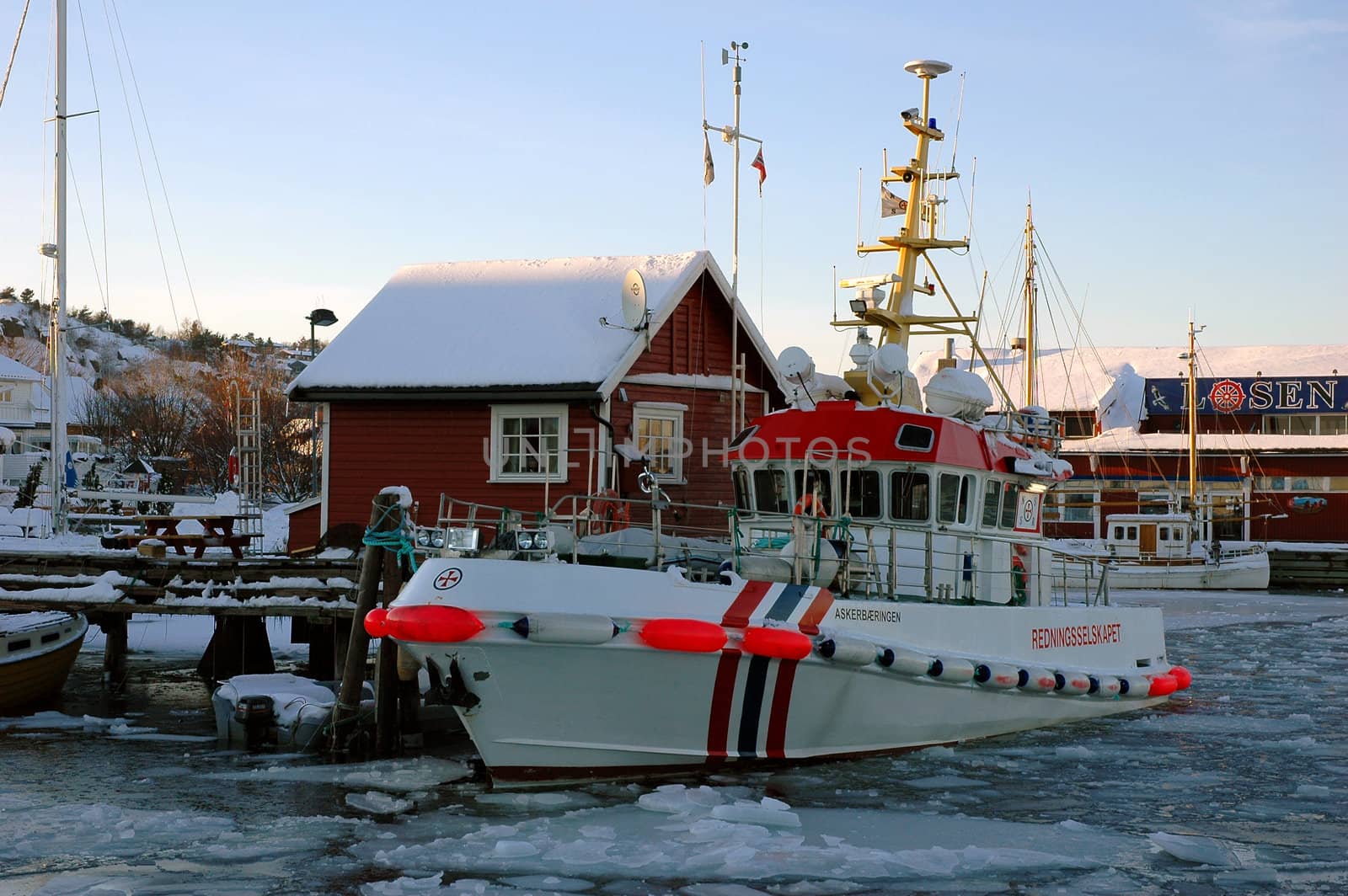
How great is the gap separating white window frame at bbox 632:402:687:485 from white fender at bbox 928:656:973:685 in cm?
833

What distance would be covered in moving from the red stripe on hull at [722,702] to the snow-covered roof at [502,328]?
8.78 metres

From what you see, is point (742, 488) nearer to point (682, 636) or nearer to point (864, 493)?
point (864, 493)

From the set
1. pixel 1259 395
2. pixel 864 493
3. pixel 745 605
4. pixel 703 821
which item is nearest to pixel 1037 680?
pixel 864 493

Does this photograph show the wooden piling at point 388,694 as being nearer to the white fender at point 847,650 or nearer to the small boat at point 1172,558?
the white fender at point 847,650

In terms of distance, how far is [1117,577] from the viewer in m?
41.2

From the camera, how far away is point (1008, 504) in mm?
15414

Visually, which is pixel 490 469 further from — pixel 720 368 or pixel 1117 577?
pixel 1117 577

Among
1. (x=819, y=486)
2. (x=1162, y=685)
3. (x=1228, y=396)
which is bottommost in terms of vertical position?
(x=1162, y=685)

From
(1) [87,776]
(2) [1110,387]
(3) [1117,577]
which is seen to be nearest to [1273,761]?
(1) [87,776]

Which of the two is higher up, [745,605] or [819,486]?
[819,486]

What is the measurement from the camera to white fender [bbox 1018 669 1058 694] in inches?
557

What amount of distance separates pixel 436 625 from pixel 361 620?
329 cm

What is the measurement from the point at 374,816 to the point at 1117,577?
34.3 m

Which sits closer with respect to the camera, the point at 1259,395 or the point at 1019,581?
the point at 1019,581
